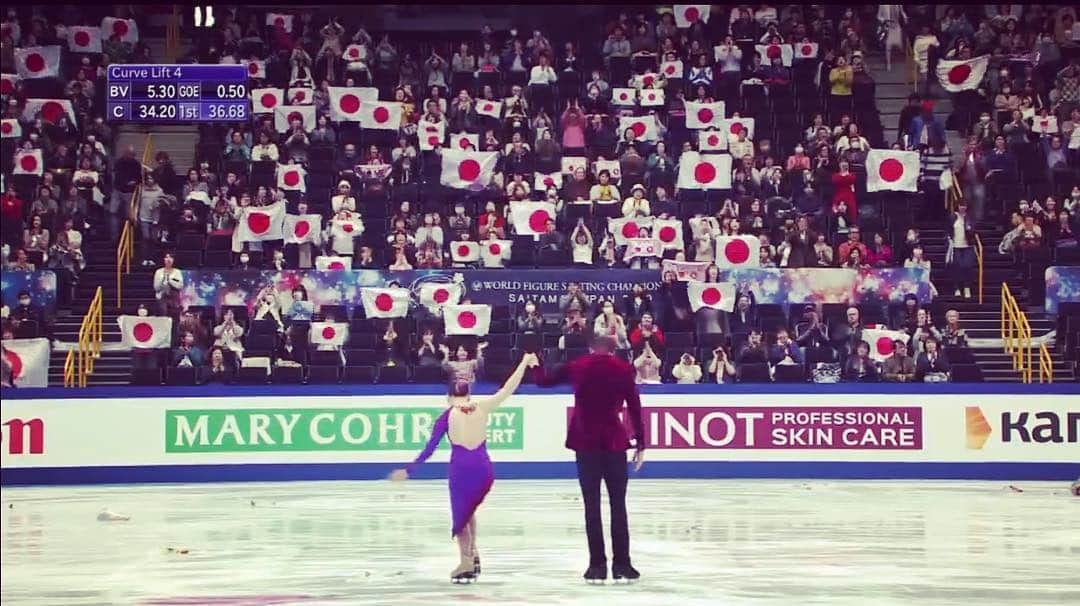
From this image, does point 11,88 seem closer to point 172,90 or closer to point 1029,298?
point 172,90

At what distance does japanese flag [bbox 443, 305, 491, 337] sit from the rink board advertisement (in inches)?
80.4

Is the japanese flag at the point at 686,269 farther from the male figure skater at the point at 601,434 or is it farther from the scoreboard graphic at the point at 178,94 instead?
the male figure skater at the point at 601,434

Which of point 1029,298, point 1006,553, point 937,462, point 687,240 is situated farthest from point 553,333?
point 1006,553

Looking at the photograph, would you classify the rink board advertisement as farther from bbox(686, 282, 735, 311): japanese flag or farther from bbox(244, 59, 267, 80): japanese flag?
bbox(244, 59, 267, 80): japanese flag

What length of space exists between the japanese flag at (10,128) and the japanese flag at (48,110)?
260 millimetres

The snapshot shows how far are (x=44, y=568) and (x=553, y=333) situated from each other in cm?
1338

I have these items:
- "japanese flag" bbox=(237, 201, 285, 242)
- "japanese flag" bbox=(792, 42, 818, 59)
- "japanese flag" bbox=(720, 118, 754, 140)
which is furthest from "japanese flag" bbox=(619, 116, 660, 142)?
"japanese flag" bbox=(237, 201, 285, 242)

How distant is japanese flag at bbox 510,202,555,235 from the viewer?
2944 centimetres

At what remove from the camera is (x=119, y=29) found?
3475cm

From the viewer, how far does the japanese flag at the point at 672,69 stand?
33531 millimetres

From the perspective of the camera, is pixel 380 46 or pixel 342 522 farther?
pixel 380 46

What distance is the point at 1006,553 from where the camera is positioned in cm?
1574

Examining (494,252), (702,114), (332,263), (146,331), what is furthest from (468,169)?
(146,331)

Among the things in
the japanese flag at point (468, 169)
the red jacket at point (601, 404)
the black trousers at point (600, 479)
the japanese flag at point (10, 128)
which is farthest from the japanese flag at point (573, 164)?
the black trousers at point (600, 479)
